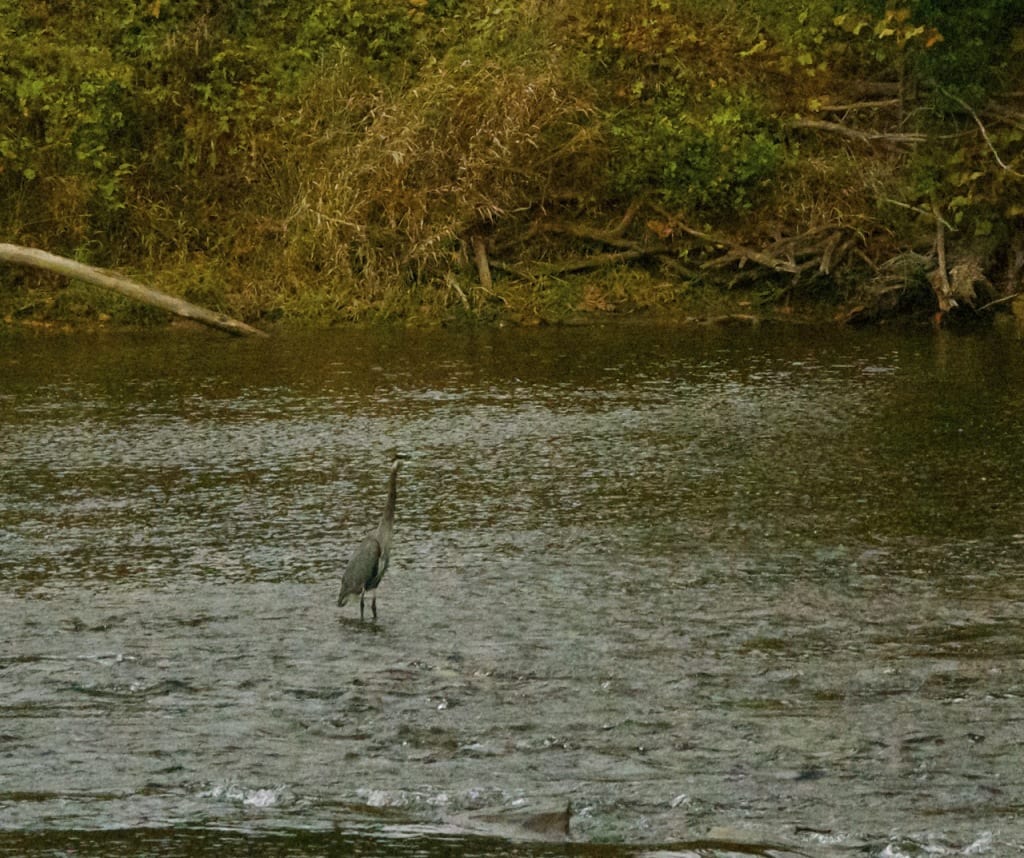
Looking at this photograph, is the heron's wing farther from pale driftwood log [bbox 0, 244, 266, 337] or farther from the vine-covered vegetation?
the vine-covered vegetation

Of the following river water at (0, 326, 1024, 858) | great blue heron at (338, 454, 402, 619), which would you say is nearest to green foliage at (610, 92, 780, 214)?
river water at (0, 326, 1024, 858)

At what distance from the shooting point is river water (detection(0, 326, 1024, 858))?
4.81 meters

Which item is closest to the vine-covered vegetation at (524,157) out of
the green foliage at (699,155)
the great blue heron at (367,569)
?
the green foliage at (699,155)

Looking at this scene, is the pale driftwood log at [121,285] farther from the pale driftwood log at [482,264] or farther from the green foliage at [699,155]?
the green foliage at [699,155]

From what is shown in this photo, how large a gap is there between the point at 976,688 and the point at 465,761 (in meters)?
1.70

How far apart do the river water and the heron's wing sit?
0.51ft

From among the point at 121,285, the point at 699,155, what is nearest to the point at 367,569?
the point at 121,285

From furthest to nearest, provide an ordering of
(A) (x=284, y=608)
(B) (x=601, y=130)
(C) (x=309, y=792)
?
1. (B) (x=601, y=130)
2. (A) (x=284, y=608)
3. (C) (x=309, y=792)

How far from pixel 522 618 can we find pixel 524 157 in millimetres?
10452

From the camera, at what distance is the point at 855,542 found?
26.5 feet

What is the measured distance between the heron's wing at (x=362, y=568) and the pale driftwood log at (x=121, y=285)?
822 centimetres

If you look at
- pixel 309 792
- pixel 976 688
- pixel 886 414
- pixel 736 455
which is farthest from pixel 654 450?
pixel 309 792

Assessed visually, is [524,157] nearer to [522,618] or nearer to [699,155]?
[699,155]

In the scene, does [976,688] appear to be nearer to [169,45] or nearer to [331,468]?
[331,468]
